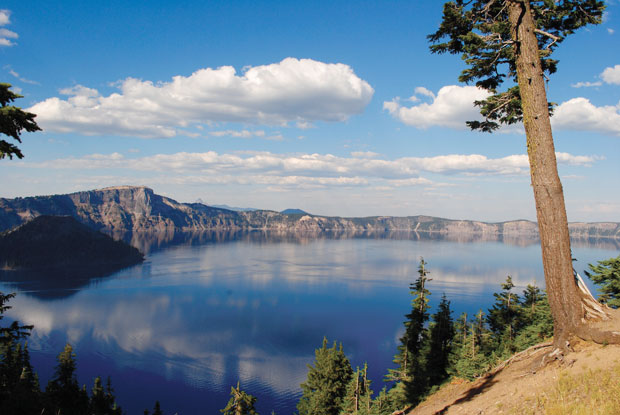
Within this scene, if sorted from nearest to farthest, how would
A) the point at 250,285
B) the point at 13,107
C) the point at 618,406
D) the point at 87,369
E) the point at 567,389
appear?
the point at 618,406 → the point at 567,389 → the point at 13,107 → the point at 87,369 → the point at 250,285

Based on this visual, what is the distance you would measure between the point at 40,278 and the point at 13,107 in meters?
202

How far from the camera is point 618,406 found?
664 cm

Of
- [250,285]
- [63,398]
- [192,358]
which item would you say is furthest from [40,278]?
[63,398]

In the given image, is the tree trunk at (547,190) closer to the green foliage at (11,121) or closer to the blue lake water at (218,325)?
the green foliage at (11,121)

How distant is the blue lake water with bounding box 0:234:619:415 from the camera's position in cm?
6026

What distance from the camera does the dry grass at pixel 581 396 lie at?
6.78 metres

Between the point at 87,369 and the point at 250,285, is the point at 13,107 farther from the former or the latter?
the point at 250,285

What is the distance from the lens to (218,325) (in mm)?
90375

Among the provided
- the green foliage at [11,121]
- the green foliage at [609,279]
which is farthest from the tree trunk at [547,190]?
the green foliage at [609,279]

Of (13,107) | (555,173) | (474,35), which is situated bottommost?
(555,173)

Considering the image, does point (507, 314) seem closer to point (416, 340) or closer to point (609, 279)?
point (416, 340)

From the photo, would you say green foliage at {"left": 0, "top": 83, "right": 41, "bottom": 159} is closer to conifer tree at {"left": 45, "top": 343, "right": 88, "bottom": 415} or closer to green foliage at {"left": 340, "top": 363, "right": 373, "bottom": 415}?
green foliage at {"left": 340, "top": 363, "right": 373, "bottom": 415}

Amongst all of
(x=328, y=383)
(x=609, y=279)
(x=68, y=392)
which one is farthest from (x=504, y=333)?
(x=68, y=392)

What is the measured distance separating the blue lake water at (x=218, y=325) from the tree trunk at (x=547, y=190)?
174 ft
